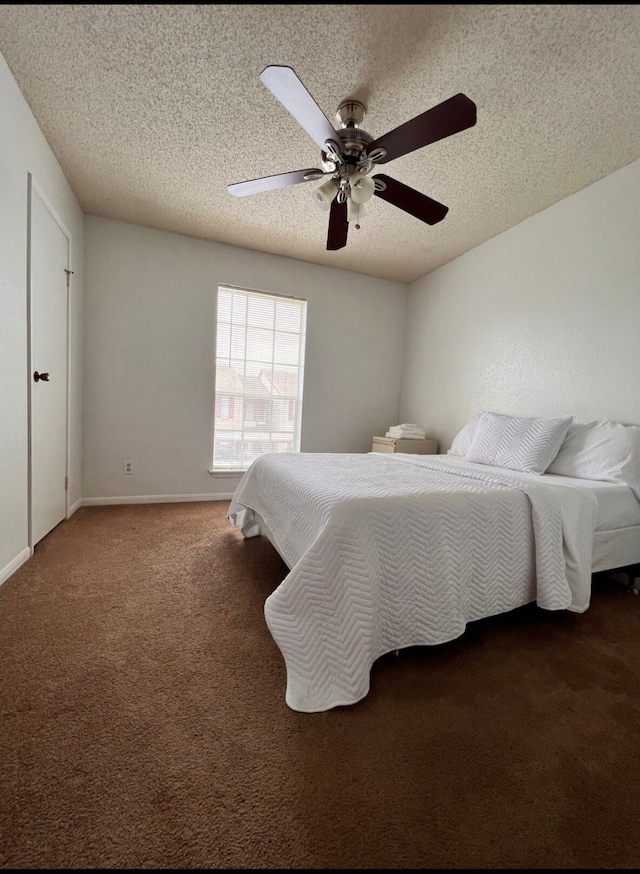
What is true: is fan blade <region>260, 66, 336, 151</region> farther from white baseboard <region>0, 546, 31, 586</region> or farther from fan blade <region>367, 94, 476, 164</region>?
white baseboard <region>0, 546, 31, 586</region>

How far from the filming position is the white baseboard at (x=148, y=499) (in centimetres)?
330

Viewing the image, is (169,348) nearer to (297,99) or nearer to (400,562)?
(297,99)

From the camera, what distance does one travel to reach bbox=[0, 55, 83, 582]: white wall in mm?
1747

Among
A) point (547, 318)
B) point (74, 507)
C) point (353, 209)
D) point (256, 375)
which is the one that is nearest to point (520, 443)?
point (547, 318)

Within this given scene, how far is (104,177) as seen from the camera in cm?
258

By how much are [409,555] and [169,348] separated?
310 centimetres

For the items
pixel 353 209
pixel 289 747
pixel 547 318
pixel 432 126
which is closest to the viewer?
pixel 289 747

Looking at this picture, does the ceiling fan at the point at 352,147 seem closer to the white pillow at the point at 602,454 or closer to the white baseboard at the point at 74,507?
the white pillow at the point at 602,454

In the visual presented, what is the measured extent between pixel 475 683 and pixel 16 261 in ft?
9.52

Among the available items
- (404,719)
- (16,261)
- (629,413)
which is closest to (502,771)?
(404,719)

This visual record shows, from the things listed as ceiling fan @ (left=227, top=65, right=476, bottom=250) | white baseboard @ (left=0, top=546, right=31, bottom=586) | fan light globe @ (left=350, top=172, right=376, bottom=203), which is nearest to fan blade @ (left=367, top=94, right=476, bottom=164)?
ceiling fan @ (left=227, top=65, right=476, bottom=250)

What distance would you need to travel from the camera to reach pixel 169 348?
3.47 metres

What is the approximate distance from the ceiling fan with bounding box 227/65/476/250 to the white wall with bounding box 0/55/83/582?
1121 mm

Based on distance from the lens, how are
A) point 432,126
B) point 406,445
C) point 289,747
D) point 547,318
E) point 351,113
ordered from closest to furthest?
point 289,747 < point 432,126 < point 351,113 < point 547,318 < point 406,445
